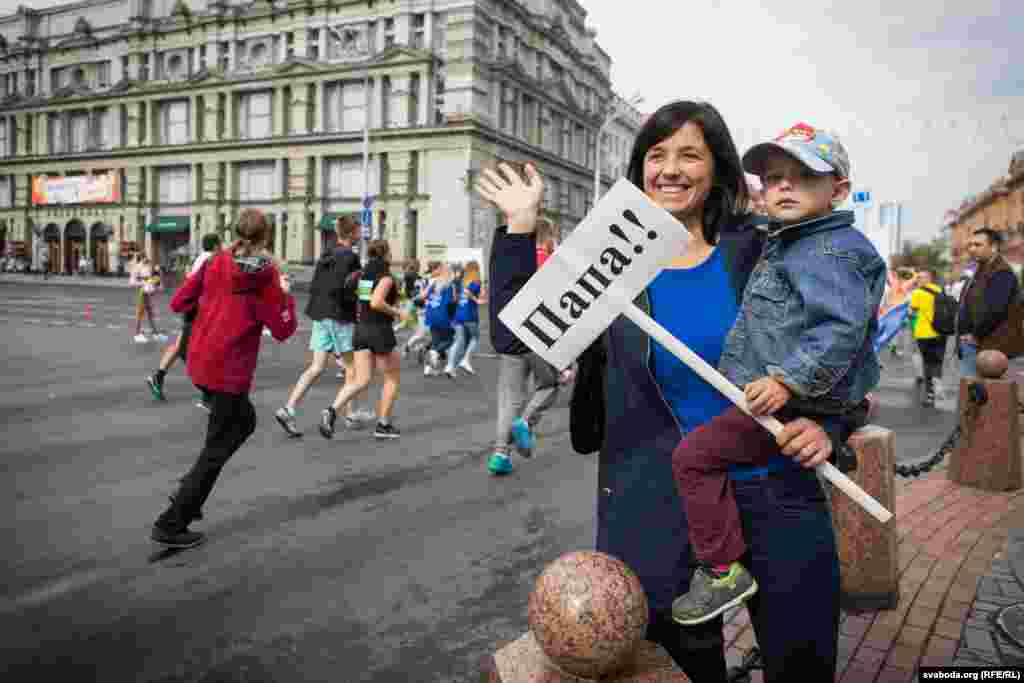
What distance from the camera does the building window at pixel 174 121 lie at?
4900 cm

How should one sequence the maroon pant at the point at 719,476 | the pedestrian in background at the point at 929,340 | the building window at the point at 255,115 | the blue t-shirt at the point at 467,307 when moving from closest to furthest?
1. the maroon pant at the point at 719,476
2. the pedestrian in background at the point at 929,340
3. the blue t-shirt at the point at 467,307
4. the building window at the point at 255,115

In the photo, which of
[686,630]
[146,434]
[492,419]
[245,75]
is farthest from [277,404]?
[245,75]

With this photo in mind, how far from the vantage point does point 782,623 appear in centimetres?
184

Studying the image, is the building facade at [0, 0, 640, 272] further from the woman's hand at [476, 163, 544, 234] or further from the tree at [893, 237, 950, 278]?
the tree at [893, 237, 950, 278]

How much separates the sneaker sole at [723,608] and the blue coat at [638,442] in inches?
3.7

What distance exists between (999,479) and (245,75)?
156 ft

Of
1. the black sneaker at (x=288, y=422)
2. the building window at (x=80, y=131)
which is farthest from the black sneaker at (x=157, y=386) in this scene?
the building window at (x=80, y=131)

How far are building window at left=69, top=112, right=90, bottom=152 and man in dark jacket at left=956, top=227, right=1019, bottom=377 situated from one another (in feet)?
191

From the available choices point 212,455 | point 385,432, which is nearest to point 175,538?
point 212,455

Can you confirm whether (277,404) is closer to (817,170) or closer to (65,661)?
(65,661)

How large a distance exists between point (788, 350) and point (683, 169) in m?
0.58

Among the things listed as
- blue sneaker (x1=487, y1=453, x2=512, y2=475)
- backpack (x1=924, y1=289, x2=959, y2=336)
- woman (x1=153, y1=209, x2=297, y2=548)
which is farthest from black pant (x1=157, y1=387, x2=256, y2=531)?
backpack (x1=924, y1=289, x2=959, y2=336)

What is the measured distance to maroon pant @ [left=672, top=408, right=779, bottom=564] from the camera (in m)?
1.86

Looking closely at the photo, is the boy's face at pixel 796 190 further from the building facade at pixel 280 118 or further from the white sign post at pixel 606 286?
the building facade at pixel 280 118
